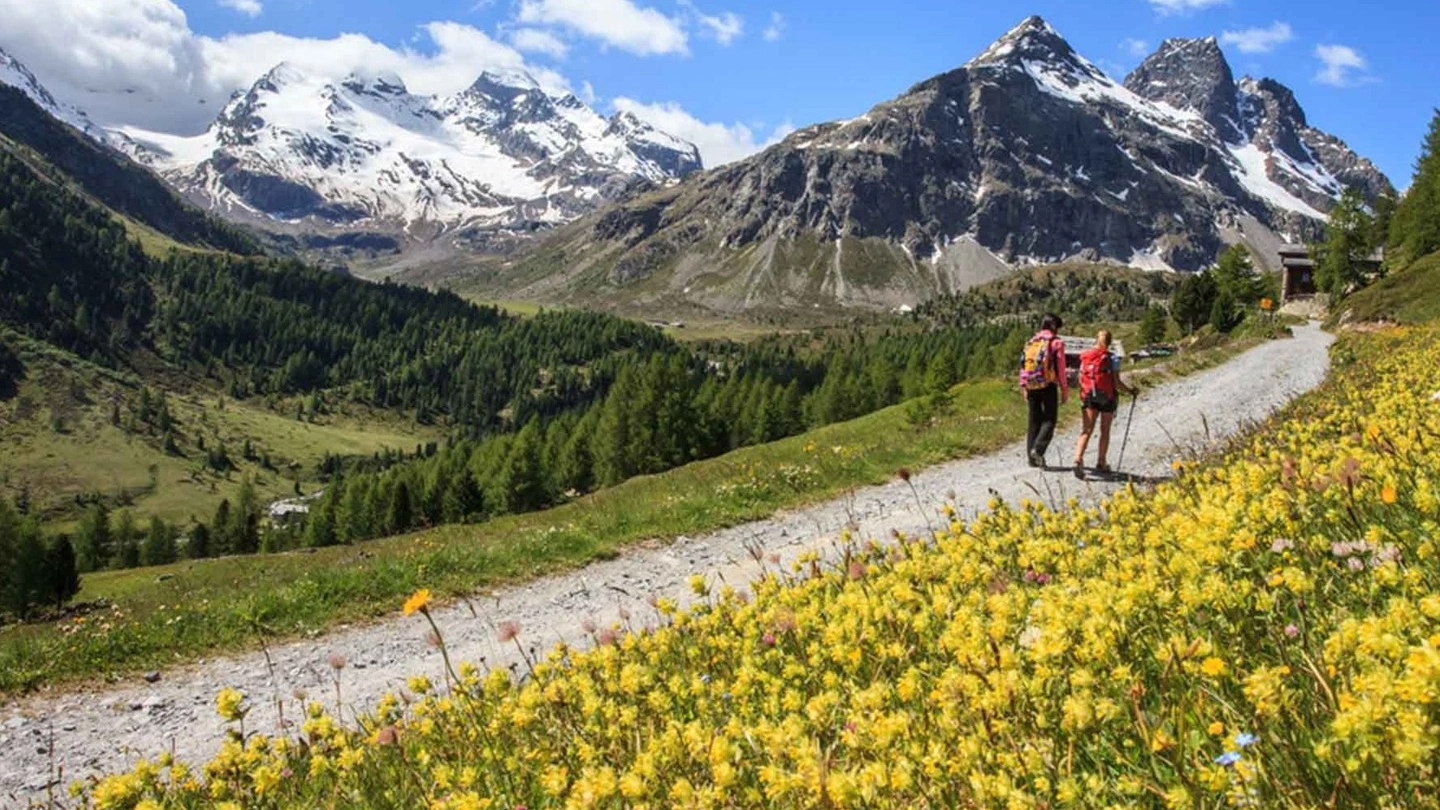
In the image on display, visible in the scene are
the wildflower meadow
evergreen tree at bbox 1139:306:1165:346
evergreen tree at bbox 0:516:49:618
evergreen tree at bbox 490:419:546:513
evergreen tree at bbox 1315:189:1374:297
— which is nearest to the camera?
the wildflower meadow

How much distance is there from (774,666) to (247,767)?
2.92 m

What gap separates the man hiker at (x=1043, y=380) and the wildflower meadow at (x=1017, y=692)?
Answer: 11295 mm

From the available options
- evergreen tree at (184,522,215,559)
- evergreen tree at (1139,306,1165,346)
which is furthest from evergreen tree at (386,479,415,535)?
evergreen tree at (1139,306,1165,346)

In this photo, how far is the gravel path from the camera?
9.22 meters

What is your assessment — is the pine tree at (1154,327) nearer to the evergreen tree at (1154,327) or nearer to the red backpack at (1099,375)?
the evergreen tree at (1154,327)

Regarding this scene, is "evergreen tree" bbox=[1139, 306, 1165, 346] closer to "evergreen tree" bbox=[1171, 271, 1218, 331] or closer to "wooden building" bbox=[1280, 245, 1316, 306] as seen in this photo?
"evergreen tree" bbox=[1171, 271, 1218, 331]

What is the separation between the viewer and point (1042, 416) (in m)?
18.8

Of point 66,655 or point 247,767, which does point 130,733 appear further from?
point 247,767

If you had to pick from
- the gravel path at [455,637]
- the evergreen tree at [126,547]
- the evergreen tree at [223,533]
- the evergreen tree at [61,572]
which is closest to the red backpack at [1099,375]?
the gravel path at [455,637]

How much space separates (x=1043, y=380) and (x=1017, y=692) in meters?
16.2

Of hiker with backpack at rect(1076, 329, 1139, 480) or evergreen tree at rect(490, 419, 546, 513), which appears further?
evergreen tree at rect(490, 419, 546, 513)

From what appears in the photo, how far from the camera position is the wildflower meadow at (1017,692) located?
234 cm

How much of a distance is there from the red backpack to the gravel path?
1.71m

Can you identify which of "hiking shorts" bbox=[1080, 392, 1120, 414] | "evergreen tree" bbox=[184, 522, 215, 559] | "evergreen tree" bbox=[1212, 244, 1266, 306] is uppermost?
"evergreen tree" bbox=[1212, 244, 1266, 306]
